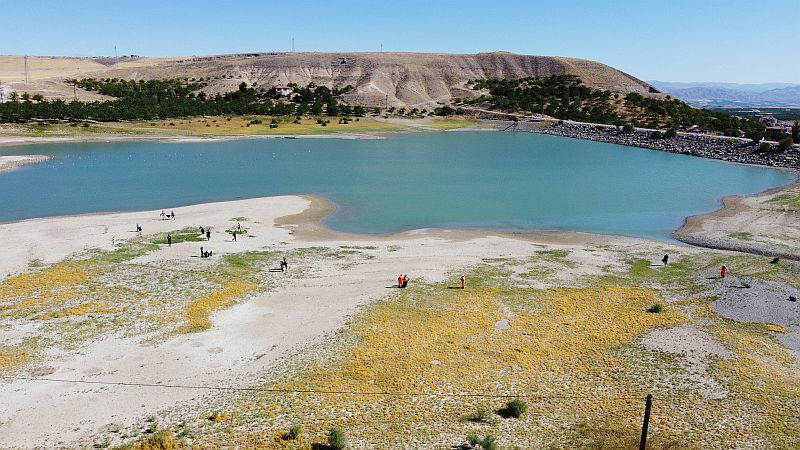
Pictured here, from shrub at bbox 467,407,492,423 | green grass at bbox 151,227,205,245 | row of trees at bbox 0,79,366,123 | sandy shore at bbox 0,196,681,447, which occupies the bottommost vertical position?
shrub at bbox 467,407,492,423

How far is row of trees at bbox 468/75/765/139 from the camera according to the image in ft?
481

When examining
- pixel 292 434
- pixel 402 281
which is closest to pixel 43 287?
pixel 402 281

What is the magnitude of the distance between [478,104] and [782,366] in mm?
166442

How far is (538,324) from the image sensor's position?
1319 inches

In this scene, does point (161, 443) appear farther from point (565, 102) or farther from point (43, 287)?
point (565, 102)

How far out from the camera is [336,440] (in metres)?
21.2

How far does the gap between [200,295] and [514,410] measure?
22.2 metres

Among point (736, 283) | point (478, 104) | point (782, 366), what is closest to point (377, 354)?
point (782, 366)

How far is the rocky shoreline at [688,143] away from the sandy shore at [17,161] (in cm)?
11835

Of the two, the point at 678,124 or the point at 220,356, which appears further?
the point at 678,124

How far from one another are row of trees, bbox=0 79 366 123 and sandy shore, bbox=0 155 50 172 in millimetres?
41429

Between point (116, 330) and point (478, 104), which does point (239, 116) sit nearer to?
point (478, 104)

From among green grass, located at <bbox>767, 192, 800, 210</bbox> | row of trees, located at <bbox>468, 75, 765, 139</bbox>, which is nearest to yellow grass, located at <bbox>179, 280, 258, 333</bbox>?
green grass, located at <bbox>767, 192, 800, 210</bbox>

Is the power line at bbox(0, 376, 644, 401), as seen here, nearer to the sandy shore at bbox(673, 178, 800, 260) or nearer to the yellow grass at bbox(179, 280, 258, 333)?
the yellow grass at bbox(179, 280, 258, 333)
